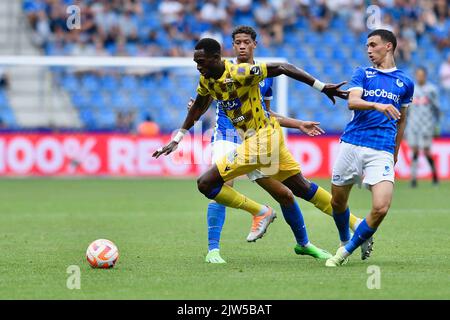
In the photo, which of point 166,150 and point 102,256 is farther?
point 166,150

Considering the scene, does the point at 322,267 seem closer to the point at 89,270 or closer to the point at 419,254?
the point at 419,254

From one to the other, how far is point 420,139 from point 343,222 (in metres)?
12.9

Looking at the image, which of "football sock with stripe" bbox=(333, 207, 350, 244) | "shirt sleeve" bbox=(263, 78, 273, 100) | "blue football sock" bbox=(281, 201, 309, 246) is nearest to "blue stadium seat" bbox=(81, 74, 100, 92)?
"shirt sleeve" bbox=(263, 78, 273, 100)

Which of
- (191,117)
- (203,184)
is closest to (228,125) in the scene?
(191,117)

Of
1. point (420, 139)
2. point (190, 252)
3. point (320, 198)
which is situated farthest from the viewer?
point (420, 139)

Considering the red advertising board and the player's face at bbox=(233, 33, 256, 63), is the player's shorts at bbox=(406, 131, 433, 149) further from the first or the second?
the player's face at bbox=(233, 33, 256, 63)

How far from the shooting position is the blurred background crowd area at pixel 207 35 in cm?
2809

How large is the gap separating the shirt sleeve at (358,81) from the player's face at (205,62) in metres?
1.31

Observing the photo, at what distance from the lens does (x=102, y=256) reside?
9023 millimetres

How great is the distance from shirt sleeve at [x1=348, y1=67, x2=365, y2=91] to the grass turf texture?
5.59ft

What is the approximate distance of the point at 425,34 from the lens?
30.6 meters

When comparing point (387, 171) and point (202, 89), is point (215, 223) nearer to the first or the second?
point (202, 89)

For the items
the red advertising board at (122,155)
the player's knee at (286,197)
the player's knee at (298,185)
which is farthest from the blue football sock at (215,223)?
the red advertising board at (122,155)

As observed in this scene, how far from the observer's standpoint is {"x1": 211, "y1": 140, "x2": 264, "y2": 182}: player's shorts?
9734 mm
